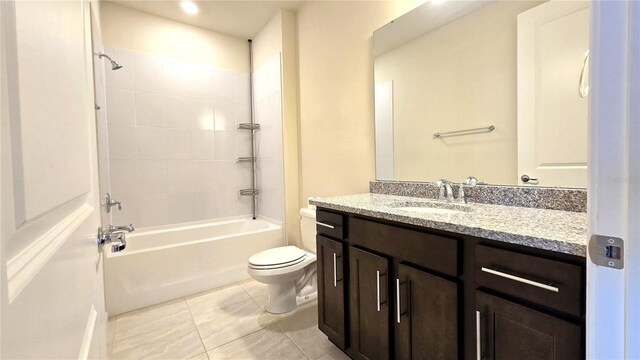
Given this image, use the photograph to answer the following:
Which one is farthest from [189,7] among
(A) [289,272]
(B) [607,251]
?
(B) [607,251]

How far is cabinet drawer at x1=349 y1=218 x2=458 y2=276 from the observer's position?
0.97m

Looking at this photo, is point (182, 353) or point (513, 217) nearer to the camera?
point (513, 217)

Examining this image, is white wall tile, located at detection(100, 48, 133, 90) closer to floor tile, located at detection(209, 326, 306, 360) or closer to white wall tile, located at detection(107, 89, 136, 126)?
white wall tile, located at detection(107, 89, 136, 126)

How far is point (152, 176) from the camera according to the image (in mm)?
2758

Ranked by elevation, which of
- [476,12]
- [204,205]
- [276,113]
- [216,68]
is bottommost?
[204,205]

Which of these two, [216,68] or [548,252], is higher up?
[216,68]

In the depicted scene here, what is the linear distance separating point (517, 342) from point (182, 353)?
173 centimetres

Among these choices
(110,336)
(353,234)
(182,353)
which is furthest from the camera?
(110,336)

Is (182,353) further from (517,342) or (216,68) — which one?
(216,68)

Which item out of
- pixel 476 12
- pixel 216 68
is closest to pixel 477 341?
pixel 476 12

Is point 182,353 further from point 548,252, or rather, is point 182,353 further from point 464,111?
point 464,111

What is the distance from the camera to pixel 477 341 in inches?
34.9

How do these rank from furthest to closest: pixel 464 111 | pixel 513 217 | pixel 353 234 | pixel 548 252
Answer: pixel 464 111
pixel 353 234
pixel 513 217
pixel 548 252

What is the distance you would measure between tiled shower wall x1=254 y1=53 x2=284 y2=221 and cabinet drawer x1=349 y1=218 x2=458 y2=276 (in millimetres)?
1616
